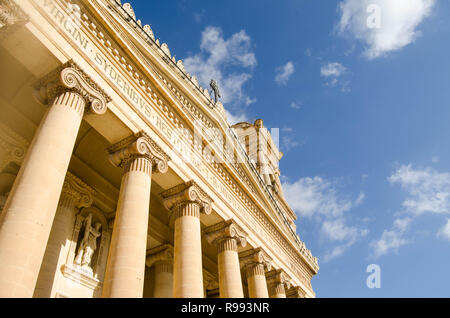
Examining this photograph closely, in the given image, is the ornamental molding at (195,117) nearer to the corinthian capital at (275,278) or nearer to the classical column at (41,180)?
the corinthian capital at (275,278)

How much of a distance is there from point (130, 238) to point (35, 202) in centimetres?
356

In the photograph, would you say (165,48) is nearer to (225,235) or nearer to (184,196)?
(184,196)

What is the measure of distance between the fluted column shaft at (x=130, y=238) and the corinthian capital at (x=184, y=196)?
2.84 m

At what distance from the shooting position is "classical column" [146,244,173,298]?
66.0ft

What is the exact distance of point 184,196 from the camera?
16062 millimetres

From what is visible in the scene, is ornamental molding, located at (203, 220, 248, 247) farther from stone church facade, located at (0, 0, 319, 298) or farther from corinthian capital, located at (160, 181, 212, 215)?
corinthian capital, located at (160, 181, 212, 215)

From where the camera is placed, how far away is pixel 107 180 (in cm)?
1833

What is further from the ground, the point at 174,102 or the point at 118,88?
the point at 174,102

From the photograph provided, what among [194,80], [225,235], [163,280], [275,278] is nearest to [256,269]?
[275,278]

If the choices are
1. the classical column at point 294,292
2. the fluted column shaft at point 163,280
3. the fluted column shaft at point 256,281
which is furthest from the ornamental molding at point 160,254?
the classical column at point 294,292
